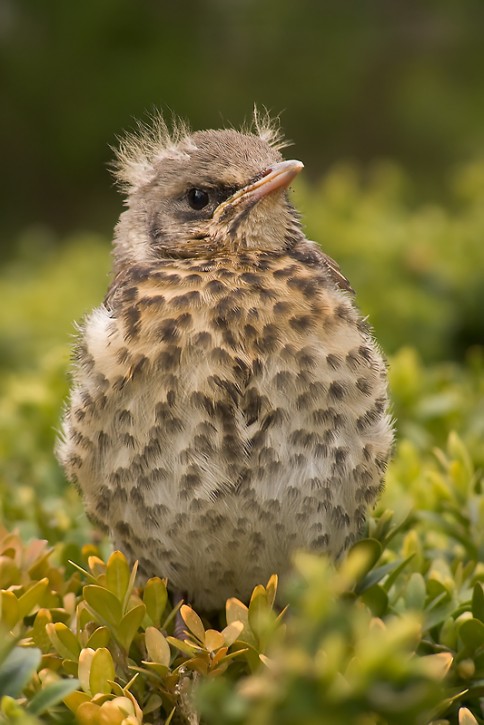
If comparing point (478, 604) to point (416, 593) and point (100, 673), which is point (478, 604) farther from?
point (100, 673)

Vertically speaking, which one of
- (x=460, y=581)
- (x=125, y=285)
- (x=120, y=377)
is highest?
(x=125, y=285)

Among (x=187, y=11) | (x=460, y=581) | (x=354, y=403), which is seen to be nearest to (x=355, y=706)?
(x=354, y=403)

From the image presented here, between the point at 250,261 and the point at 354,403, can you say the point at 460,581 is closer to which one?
the point at 354,403

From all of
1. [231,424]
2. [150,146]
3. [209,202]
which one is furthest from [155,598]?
[150,146]

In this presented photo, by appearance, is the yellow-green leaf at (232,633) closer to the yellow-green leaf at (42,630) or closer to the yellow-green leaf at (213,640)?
the yellow-green leaf at (213,640)

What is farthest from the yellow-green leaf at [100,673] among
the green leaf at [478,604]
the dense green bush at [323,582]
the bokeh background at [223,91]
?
the bokeh background at [223,91]

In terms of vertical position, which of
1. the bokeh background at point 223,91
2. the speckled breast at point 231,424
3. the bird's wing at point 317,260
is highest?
the bokeh background at point 223,91
